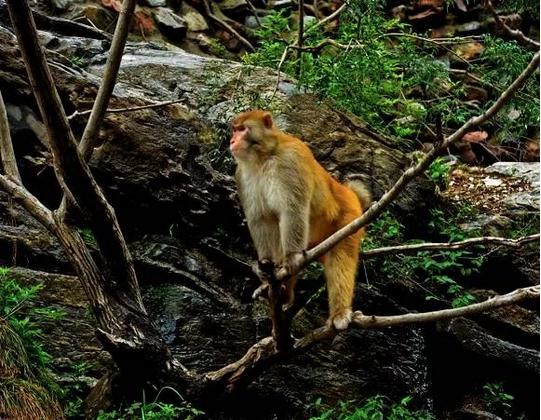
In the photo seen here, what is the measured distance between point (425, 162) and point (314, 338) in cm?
175

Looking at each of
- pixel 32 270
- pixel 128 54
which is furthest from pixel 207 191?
pixel 128 54

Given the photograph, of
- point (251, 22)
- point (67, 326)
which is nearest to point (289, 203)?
point (67, 326)

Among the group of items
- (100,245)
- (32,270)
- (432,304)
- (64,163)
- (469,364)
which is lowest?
(469,364)

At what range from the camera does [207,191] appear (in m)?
7.24

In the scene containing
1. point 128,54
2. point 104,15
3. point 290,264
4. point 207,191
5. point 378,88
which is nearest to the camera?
point 290,264

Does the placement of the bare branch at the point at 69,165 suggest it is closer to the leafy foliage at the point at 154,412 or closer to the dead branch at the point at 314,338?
the leafy foliage at the point at 154,412

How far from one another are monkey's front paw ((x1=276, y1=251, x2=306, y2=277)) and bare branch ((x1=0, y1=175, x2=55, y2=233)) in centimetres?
161

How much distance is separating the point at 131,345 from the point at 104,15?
30.1 ft

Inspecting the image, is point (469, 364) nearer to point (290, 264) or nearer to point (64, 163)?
point (290, 264)

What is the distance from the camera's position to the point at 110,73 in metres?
4.63

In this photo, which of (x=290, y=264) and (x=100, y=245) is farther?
(x=100, y=245)

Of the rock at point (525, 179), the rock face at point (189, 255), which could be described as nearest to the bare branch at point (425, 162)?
the rock face at point (189, 255)

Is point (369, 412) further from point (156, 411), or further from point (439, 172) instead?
point (439, 172)

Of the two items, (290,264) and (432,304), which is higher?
(290,264)
